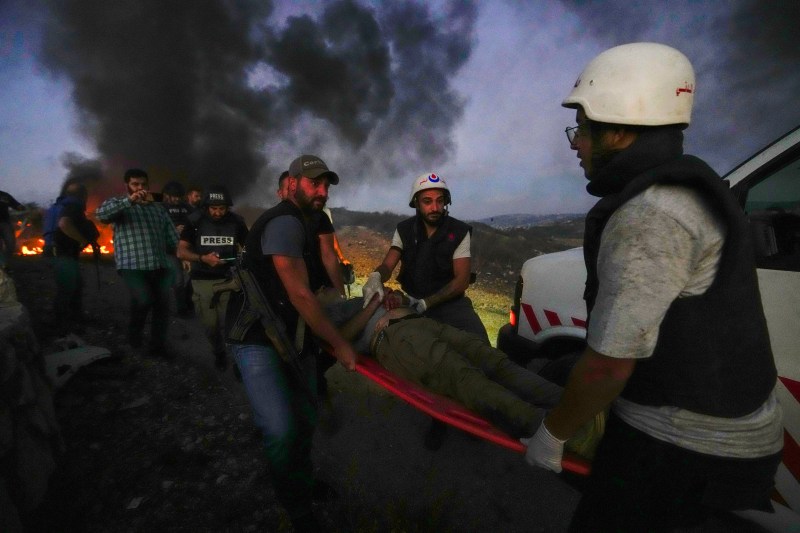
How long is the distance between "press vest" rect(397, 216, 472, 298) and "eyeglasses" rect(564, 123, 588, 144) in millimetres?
2257

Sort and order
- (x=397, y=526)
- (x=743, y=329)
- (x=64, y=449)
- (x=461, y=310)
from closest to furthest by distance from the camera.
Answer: (x=743, y=329)
(x=397, y=526)
(x=64, y=449)
(x=461, y=310)

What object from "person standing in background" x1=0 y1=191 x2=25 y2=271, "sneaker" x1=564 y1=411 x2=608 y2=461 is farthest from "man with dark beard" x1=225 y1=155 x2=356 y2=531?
"person standing in background" x1=0 y1=191 x2=25 y2=271

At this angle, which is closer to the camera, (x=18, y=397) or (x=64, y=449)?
(x=18, y=397)

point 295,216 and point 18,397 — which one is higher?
point 295,216

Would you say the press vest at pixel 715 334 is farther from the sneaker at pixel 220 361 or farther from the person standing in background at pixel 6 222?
the person standing in background at pixel 6 222

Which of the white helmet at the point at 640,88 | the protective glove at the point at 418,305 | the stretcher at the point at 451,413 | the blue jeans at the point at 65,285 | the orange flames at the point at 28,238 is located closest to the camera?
the white helmet at the point at 640,88

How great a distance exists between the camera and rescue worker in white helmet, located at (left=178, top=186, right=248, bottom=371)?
166 inches

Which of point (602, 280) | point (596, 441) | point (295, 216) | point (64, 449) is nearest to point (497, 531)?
point (596, 441)

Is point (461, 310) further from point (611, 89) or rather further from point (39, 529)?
point (39, 529)

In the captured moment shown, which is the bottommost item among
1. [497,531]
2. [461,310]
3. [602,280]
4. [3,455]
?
[497,531]

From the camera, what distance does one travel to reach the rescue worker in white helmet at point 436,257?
11.6 ft

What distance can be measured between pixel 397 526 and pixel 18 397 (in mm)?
2389

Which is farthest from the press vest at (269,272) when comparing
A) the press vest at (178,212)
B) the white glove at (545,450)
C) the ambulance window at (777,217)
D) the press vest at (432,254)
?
the press vest at (178,212)

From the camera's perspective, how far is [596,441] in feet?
4.98
